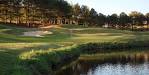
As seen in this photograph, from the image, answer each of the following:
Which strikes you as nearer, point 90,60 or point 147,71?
point 147,71

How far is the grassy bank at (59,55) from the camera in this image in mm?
42031

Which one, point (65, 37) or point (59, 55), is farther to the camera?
point (65, 37)

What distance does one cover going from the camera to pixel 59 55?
5909 centimetres

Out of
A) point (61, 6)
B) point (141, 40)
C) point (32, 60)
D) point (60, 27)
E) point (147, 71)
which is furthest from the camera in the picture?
point (61, 6)

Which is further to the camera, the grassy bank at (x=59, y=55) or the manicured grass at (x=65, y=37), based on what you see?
the manicured grass at (x=65, y=37)

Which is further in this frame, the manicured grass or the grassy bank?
the manicured grass

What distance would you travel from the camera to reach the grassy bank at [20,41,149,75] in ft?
138

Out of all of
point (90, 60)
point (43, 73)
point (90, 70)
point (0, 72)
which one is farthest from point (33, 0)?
point (0, 72)

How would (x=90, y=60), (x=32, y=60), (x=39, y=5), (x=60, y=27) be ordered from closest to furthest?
(x=32, y=60) → (x=90, y=60) → (x=60, y=27) → (x=39, y=5)

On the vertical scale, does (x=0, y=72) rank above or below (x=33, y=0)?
below

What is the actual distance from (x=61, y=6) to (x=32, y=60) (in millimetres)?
135966

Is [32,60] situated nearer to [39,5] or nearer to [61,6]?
[39,5]

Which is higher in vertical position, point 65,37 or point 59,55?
point 59,55

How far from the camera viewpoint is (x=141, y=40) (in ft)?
389
